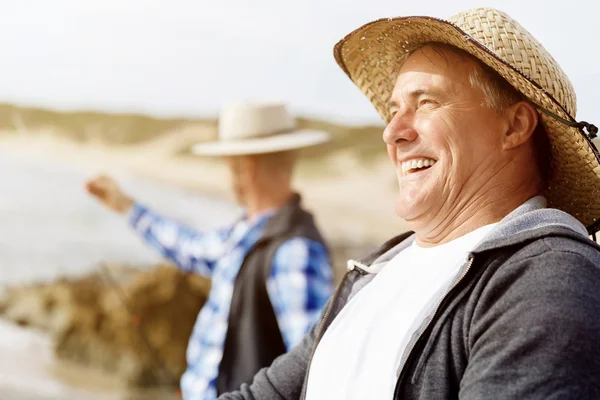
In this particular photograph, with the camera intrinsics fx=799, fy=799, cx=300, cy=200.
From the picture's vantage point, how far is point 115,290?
147 inches

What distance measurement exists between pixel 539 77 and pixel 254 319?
1.74 metres

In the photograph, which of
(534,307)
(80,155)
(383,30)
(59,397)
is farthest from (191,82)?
(534,307)

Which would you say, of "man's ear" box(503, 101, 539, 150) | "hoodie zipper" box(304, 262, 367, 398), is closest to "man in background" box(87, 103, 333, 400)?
"hoodie zipper" box(304, 262, 367, 398)

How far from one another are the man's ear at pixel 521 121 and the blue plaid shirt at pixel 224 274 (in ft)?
4.83

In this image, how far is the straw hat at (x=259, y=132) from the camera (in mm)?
3250

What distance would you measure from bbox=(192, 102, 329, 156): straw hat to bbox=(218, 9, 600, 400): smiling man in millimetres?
Answer: 1639

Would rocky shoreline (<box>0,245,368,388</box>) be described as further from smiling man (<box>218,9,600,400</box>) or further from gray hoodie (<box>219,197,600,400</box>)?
gray hoodie (<box>219,197,600,400</box>)

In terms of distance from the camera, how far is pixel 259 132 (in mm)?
3295

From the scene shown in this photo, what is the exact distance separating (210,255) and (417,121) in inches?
80.5

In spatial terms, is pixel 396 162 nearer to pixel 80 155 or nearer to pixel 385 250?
pixel 385 250

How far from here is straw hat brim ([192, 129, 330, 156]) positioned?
3.22m

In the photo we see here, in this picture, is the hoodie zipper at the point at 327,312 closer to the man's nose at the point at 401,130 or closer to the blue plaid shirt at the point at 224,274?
the man's nose at the point at 401,130

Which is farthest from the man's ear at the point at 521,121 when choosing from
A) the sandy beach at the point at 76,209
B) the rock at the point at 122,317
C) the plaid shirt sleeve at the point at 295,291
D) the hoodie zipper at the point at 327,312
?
the rock at the point at 122,317

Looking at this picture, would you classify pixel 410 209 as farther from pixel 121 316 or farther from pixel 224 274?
pixel 121 316
